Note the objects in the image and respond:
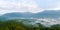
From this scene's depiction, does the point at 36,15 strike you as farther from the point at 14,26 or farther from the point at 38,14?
the point at 14,26

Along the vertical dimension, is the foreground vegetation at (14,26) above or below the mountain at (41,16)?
below

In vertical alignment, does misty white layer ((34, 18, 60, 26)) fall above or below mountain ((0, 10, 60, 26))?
below

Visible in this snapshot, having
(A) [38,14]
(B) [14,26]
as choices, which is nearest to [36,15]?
(A) [38,14]

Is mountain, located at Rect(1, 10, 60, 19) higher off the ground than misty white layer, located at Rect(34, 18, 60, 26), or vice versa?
mountain, located at Rect(1, 10, 60, 19)

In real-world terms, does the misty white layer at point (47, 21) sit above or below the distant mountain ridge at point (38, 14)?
below

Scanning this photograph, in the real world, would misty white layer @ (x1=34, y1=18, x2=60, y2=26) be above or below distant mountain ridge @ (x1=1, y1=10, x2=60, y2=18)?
below

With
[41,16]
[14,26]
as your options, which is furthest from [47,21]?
[14,26]

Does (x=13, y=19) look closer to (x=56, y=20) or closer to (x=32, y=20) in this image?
(x=32, y=20)

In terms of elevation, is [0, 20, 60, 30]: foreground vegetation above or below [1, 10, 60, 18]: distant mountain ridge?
below

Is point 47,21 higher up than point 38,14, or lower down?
lower down

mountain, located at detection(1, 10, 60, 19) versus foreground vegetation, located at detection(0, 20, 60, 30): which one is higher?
mountain, located at detection(1, 10, 60, 19)

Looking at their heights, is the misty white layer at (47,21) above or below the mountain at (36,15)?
below

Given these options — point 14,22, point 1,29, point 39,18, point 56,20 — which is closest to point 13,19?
point 14,22
